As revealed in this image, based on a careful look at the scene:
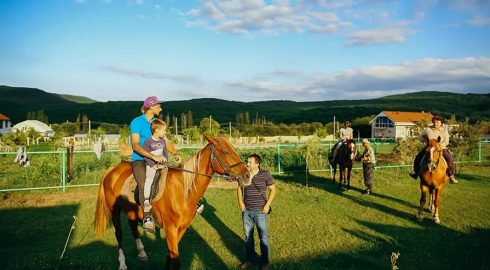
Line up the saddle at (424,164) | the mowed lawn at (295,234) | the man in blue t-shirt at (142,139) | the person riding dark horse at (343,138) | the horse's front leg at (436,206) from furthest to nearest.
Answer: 1. the person riding dark horse at (343,138)
2. the saddle at (424,164)
3. the horse's front leg at (436,206)
4. the mowed lawn at (295,234)
5. the man in blue t-shirt at (142,139)

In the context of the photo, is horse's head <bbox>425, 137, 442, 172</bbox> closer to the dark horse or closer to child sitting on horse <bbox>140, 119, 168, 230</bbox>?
the dark horse

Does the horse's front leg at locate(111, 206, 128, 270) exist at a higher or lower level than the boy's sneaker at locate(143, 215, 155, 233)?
lower

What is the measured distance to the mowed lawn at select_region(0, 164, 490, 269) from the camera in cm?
650

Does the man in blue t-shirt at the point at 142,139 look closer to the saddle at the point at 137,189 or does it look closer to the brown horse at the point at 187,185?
the saddle at the point at 137,189

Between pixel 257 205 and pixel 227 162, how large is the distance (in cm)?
137

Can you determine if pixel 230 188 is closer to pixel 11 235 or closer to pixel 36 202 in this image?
pixel 36 202

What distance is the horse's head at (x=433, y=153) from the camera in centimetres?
935

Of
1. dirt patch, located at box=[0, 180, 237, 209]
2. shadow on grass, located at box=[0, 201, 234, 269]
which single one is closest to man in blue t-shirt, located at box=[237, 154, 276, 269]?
shadow on grass, located at box=[0, 201, 234, 269]

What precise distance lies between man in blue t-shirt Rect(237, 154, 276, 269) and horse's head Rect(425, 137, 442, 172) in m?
5.57

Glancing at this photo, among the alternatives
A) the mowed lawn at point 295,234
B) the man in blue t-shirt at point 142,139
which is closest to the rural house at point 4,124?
the mowed lawn at point 295,234

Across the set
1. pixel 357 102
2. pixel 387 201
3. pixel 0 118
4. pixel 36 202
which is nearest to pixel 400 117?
pixel 387 201

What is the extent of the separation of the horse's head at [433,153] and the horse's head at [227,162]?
6609mm

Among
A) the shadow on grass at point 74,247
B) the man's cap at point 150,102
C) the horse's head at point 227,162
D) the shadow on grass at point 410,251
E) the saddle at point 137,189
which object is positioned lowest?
the shadow on grass at point 74,247

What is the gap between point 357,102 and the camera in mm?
171750
